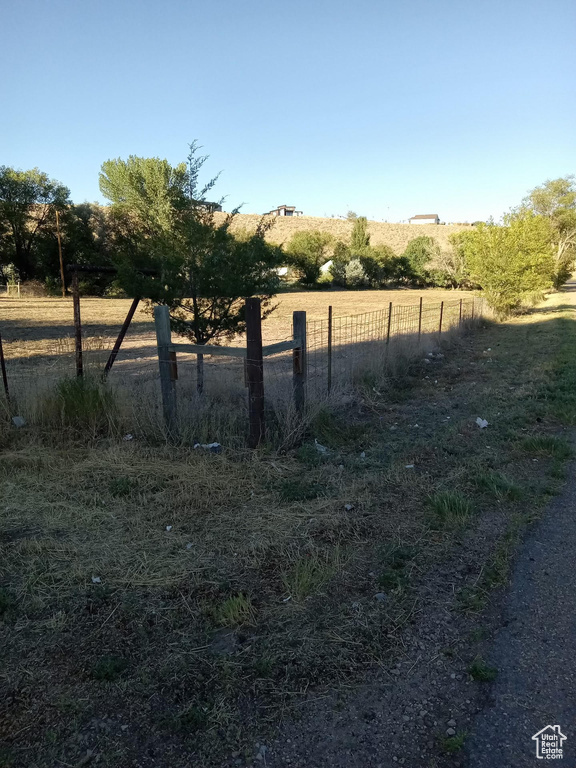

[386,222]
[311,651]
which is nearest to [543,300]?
[311,651]

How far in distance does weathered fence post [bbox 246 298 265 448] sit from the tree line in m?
1.50

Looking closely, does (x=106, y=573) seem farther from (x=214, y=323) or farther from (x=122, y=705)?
(x=214, y=323)

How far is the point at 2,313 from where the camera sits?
2380cm

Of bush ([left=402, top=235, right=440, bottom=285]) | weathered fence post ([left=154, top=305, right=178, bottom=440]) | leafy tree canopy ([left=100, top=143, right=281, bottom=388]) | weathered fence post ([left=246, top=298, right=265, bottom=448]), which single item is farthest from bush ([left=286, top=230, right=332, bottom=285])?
weathered fence post ([left=246, top=298, right=265, bottom=448])

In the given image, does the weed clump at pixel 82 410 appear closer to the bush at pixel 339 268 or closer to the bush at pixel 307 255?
the bush at pixel 307 255

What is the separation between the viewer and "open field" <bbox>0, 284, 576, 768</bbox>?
244 centimetres

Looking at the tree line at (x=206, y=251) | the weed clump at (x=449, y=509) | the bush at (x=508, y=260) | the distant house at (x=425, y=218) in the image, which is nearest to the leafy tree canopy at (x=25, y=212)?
the tree line at (x=206, y=251)

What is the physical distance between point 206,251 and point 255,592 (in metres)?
5.04

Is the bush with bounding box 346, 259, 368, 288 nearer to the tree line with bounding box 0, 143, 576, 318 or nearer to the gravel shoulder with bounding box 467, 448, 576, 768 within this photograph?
the tree line with bounding box 0, 143, 576, 318

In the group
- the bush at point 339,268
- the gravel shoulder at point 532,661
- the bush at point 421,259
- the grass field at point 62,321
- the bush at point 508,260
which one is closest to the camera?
the gravel shoulder at point 532,661

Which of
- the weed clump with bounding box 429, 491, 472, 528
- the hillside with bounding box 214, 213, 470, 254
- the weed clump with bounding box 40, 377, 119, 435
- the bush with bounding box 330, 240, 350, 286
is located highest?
the hillside with bounding box 214, 213, 470, 254

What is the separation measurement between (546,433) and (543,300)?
3093cm

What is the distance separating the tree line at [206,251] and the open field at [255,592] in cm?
235

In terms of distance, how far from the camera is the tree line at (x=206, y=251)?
7219 millimetres
